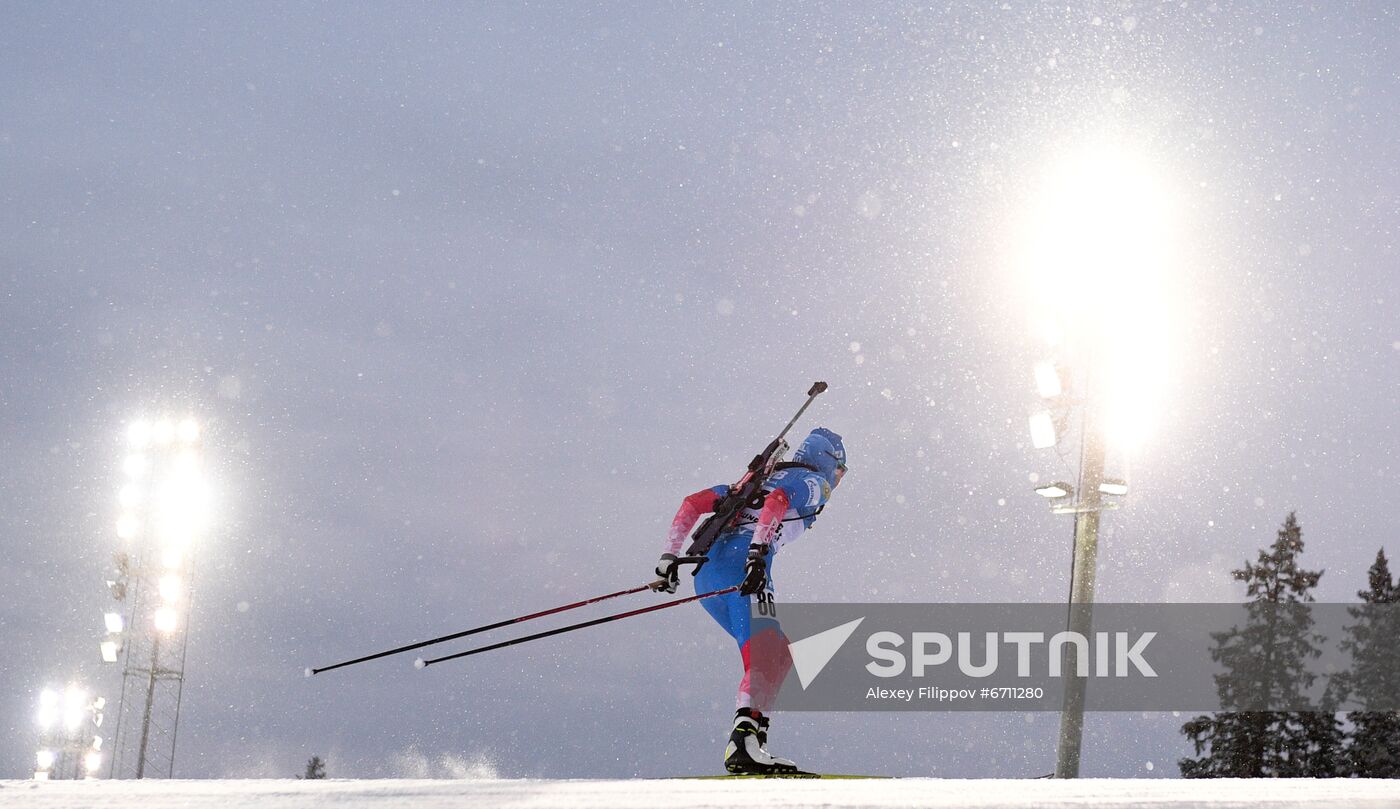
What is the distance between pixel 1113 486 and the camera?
11391 mm

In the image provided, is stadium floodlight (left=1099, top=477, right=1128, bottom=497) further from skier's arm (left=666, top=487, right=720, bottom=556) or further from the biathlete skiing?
skier's arm (left=666, top=487, right=720, bottom=556)

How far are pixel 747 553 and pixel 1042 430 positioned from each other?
5.84 meters

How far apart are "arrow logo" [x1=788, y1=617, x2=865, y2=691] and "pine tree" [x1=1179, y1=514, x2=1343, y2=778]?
24.1 metres

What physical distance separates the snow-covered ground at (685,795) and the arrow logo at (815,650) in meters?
4.52

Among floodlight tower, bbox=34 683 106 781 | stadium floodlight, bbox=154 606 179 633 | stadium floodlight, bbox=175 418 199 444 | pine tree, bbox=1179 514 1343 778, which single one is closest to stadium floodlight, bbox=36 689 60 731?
floodlight tower, bbox=34 683 106 781

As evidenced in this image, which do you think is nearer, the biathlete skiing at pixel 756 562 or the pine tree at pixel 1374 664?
the biathlete skiing at pixel 756 562

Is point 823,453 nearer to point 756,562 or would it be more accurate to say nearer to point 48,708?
point 756,562

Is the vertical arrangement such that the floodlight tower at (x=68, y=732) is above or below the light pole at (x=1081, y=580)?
below

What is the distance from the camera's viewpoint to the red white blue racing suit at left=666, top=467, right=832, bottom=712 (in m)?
6.91

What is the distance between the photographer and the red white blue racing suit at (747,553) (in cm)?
691

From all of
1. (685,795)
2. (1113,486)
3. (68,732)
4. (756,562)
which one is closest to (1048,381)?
(1113,486)

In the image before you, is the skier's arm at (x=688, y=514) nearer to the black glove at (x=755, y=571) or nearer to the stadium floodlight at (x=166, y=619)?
the black glove at (x=755, y=571)

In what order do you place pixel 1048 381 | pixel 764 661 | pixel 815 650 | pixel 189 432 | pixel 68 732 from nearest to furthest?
pixel 764 661 → pixel 815 650 → pixel 1048 381 → pixel 189 432 → pixel 68 732

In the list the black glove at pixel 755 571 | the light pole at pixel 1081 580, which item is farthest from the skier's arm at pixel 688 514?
the light pole at pixel 1081 580
